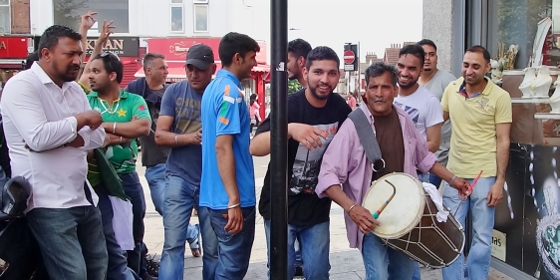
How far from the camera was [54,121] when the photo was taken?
3.25 m

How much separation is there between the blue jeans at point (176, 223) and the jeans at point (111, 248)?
0.28 metres

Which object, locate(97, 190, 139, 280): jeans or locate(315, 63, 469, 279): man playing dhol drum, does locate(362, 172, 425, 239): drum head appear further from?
locate(97, 190, 139, 280): jeans

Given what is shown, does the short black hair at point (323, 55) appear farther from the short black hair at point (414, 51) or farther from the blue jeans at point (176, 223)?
the blue jeans at point (176, 223)

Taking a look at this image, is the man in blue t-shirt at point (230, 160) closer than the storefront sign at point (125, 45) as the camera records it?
Yes

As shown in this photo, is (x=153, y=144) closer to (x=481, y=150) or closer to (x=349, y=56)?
(x=481, y=150)

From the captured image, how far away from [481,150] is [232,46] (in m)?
2.15

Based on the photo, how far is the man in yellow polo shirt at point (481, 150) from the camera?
4.51 m

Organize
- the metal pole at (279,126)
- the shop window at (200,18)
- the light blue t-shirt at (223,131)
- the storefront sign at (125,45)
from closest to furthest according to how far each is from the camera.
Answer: the metal pole at (279,126)
the light blue t-shirt at (223,131)
the storefront sign at (125,45)
the shop window at (200,18)

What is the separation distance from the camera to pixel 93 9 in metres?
31.4

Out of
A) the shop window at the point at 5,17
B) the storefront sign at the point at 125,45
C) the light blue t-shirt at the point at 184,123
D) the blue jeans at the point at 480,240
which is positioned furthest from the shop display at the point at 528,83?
the shop window at the point at 5,17

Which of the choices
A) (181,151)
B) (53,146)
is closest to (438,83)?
(181,151)

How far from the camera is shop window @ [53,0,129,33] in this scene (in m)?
30.1


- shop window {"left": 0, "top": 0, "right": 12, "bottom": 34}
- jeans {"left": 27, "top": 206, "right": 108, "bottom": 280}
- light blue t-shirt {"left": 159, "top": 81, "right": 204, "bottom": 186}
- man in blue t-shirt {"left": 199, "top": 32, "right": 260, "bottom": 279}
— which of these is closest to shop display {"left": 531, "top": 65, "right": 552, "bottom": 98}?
man in blue t-shirt {"left": 199, "top": 32, "right": 260, "bottom": 279}

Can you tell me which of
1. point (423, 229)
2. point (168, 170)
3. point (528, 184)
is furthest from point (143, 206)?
point (528, 184)
